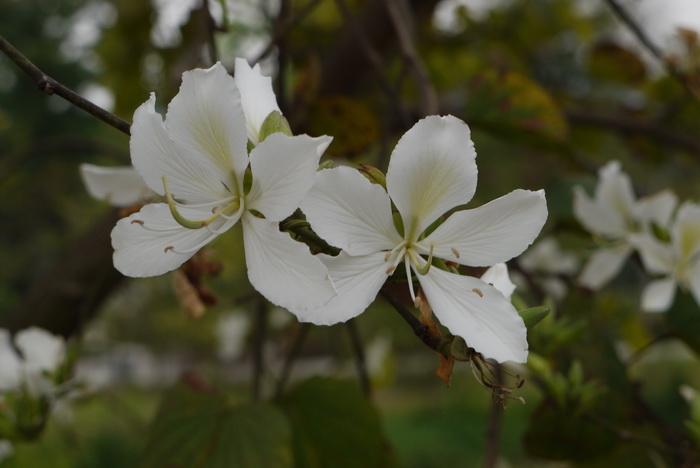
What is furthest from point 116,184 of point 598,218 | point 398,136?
point 398,136

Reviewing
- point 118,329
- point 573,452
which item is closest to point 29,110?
point 118,329

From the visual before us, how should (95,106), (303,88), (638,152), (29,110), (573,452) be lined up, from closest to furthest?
1. (95,106)
2. (573,452)
3. (303,88)
4. (638,152)
5. (29,110)

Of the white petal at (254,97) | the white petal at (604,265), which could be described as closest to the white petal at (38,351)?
the white petal at (254,97)

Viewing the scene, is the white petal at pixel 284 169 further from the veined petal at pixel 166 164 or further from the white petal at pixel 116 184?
the white petal at pixel 116 184

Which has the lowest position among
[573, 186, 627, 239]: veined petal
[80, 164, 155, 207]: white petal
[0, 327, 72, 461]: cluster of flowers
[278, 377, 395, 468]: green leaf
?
[278, 377, 395, 468]: green leaf

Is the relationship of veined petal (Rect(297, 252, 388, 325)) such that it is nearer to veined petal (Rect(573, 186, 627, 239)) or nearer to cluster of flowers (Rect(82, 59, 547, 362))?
cluster of flowers (Rect(82, 59, 547, 362))

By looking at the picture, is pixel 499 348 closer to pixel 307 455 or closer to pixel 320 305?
pixel 320 305

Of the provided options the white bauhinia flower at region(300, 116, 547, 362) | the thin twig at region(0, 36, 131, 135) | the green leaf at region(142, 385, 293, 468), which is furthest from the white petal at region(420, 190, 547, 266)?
the green leaf at region(142, 385, 293, 468)
